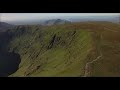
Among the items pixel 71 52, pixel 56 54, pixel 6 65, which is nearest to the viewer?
pixel 6 65

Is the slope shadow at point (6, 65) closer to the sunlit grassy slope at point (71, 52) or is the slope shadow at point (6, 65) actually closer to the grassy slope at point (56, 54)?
the sunlit grassy slope at point (71, 52)

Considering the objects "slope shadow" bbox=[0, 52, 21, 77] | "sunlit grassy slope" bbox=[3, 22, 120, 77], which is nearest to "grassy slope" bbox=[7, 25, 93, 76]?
"sunlit grassy slope" bbox=[3, 22, 120, 77]

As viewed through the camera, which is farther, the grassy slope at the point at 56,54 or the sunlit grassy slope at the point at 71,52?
the grassy slope at the point at 56,54

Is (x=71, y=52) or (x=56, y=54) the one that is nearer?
(x=71, y=52)

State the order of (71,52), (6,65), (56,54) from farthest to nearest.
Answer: (56,54) < (71,52) < (6,65)

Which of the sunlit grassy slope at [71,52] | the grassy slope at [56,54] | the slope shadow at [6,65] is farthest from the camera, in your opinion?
the grassy slope at [56,54]

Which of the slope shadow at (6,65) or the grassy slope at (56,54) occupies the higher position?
the slope shadow at (6,65)

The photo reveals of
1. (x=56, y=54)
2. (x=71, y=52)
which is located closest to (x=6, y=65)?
(x=71, y=52)

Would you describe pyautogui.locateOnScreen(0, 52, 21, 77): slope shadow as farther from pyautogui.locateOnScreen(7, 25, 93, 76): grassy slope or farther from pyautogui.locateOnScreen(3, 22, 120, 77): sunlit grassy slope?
pyautogui.locateOnScreen(7, 25, 93, 76): grassy slope

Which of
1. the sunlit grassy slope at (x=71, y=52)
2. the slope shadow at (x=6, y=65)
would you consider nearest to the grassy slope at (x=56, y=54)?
the sunlit grassy slope at (x=71, y=52)

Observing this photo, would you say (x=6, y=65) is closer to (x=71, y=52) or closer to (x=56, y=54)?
(x=71, y=52)

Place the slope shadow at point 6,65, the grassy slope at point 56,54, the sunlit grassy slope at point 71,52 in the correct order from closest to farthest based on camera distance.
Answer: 1. the slope shadow at point 6,65
2. the sunlit grassy slope at point 71,52
3. the grassy slope at point 56,54
